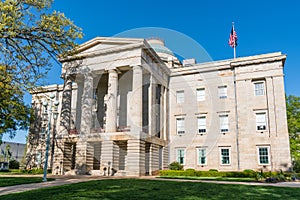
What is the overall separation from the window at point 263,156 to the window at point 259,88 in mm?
6633

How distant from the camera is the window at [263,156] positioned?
29828 mm

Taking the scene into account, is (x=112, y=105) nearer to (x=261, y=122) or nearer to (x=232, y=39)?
(x=261, y=122)

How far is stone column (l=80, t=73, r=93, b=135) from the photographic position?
2947 centimetres

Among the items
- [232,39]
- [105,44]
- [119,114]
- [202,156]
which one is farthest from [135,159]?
[232,39]

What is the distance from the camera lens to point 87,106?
1191 inches

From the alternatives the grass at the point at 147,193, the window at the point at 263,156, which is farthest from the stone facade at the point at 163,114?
the grass at the point at 147,193

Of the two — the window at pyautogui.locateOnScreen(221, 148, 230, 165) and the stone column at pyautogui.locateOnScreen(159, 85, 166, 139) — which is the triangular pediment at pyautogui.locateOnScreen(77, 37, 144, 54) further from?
the window at pyautogui.locateOnScreen(221, 148, 230, 165)

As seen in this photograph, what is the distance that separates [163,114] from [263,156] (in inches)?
513

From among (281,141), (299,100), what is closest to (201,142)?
(281,141)

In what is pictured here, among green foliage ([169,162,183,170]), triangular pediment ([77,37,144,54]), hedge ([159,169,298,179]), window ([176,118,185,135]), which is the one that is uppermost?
triangular pediment ([77,37,144,54])

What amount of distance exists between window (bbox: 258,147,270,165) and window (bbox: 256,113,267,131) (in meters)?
2.36

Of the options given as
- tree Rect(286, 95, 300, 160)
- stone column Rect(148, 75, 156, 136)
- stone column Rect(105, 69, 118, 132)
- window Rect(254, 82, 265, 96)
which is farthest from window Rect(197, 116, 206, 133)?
tree Rect(286, 95, 300, 160)

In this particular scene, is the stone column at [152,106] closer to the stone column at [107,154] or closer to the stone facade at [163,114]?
the stone facade at [163,114]

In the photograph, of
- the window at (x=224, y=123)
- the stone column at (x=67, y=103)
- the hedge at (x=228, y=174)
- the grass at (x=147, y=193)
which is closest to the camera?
the grass at (x=147, y=193)
